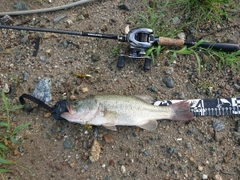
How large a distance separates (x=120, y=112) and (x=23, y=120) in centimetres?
155

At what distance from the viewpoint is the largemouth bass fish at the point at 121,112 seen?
141 inches

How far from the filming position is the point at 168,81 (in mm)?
4172

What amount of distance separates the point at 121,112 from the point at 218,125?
159cm

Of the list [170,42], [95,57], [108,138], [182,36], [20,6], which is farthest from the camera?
[20,6]

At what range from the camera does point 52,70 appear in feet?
13.8

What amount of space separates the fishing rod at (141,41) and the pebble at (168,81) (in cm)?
37

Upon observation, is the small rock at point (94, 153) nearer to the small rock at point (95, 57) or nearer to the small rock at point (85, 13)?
the small rock at point (95, 57)

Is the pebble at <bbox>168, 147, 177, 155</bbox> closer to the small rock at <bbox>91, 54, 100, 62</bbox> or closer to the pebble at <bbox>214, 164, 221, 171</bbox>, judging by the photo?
the pebble at <bbox>214, 164, 221, 171</bbox>

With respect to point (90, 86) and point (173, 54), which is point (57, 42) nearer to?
point (90, 86)

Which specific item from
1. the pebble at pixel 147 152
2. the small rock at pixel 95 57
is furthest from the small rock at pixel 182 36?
the pebble at pixel 147 152

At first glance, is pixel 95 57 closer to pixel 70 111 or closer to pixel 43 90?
pixel 43 90

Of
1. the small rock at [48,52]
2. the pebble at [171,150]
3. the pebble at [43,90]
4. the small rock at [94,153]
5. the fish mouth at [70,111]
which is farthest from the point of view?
the small rock at [48,52]

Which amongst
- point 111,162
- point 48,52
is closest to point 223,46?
point 111,162

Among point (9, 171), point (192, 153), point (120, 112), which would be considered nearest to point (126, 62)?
point (120, 112)
